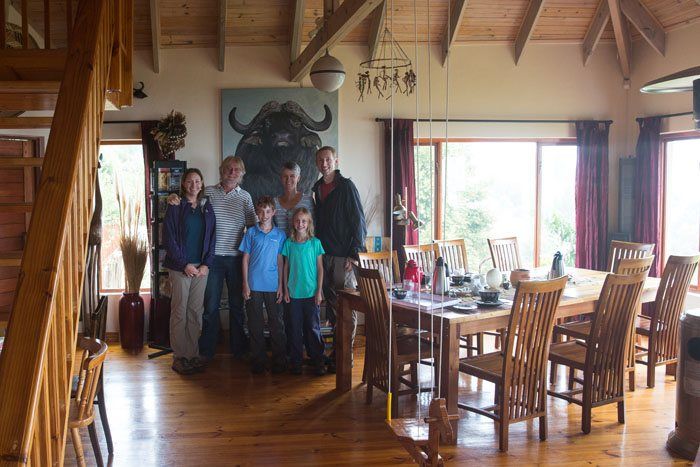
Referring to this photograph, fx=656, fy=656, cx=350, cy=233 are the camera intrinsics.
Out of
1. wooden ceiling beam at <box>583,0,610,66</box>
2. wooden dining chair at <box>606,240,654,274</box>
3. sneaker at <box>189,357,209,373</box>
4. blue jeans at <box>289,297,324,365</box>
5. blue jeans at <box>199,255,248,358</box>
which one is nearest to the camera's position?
blue jeans at <box>289,297,324,365</box>

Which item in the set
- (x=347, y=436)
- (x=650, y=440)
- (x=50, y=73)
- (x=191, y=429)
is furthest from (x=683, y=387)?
(x=50, y=73)

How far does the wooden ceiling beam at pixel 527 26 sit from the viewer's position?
239 inches

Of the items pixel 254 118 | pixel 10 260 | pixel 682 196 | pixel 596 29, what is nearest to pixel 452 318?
pixel 10 260

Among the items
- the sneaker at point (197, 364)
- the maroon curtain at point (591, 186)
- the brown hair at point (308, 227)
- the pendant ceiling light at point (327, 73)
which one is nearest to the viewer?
the pendant ceiling light at point (327, 73)

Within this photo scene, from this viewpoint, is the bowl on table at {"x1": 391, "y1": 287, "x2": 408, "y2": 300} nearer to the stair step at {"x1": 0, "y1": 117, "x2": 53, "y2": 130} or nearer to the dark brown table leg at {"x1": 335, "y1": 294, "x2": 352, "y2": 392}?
the dark brown table leg at {"x1": 335, "y1": 294, "x2": 352, "y2": 392}

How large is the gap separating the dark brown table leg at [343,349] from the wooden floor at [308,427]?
10 cm

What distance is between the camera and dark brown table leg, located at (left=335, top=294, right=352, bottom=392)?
460 cm

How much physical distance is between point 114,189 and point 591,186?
4.77 metres

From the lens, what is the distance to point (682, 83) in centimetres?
256

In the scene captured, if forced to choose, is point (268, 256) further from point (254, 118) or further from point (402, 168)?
point (402, 168)

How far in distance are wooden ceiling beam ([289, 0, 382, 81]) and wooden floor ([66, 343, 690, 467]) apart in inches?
97.1

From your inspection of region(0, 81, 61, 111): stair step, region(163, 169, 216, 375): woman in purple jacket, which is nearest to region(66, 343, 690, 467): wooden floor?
region(163, 169, 216, 375): woman in purple jacket

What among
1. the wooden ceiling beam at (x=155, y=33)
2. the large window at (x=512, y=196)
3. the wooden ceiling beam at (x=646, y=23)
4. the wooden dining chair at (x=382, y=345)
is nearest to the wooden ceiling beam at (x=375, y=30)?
the large window at (x=512, y=196)

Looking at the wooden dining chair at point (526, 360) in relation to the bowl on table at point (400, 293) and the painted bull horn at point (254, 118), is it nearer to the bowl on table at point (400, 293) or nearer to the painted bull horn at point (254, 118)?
the bowl on table at point (400, 293)
